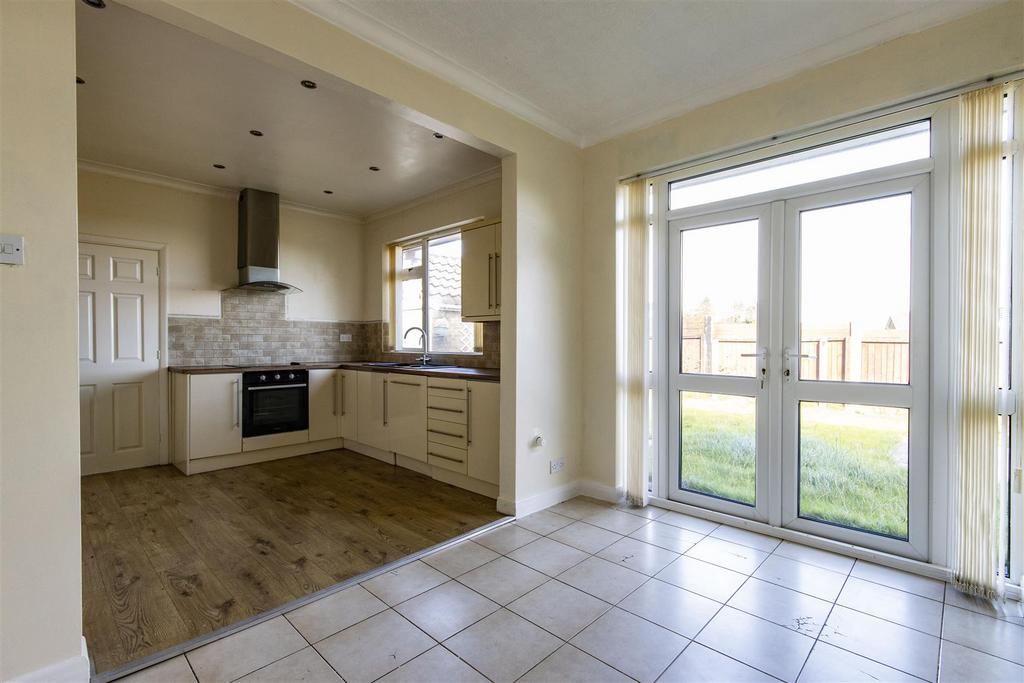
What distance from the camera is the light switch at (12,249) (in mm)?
1439

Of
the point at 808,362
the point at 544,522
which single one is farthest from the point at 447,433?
the point at 808,362

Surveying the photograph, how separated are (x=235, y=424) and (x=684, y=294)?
412 cm

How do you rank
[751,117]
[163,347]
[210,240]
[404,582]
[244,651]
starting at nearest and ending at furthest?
[244,651] < [404,582] < [751,117] < [163,347] < [210,240]

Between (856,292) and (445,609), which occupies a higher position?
(856,292)

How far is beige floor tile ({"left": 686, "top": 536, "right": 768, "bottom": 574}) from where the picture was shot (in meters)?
2.46

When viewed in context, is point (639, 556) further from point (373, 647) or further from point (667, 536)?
point (373, 647)

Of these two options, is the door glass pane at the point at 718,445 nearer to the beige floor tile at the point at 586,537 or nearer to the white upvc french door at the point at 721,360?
the white upvc french door at the point at 721,360

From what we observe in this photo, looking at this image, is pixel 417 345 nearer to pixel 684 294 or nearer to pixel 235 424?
pixel 235 424

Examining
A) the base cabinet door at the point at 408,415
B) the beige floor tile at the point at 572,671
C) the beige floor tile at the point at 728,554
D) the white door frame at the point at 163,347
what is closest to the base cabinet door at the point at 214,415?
the white door frame at the point at 163,347

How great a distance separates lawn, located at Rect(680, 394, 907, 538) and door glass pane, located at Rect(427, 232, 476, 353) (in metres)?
2.47

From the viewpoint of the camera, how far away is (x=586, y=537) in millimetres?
2836

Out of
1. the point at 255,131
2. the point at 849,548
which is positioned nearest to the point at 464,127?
the point at 255,131

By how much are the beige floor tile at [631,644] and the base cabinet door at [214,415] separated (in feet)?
12.5

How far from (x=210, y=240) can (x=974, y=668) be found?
612 centimetres
